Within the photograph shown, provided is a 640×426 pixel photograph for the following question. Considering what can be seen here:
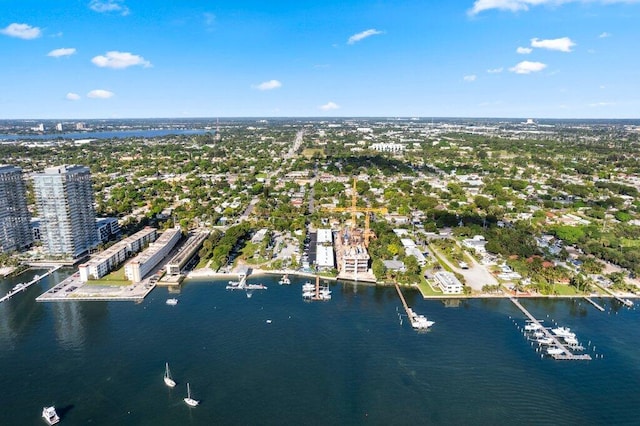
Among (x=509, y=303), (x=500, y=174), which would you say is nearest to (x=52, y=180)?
(x=509, y=303)

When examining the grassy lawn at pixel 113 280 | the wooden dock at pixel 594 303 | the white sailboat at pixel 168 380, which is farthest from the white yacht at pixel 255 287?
the wooden dock at pixel 594 303

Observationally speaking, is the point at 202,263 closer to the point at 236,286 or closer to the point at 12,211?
the point at 236,286

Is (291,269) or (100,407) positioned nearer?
(100,407)

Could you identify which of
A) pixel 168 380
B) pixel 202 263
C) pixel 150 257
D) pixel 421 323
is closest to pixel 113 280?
pixel 150 257

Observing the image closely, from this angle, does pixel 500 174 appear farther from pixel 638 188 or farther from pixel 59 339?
pixel 59 339

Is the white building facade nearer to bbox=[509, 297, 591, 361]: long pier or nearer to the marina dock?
the marina dock

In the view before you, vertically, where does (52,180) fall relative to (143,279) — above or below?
above

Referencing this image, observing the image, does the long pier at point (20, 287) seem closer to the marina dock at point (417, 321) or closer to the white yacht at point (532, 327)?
the marina dock at point (417, 321)

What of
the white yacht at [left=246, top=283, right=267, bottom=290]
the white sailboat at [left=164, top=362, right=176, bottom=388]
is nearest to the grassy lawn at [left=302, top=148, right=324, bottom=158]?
the white yacht at [left=246, top=283, right=267, bottom=290]
